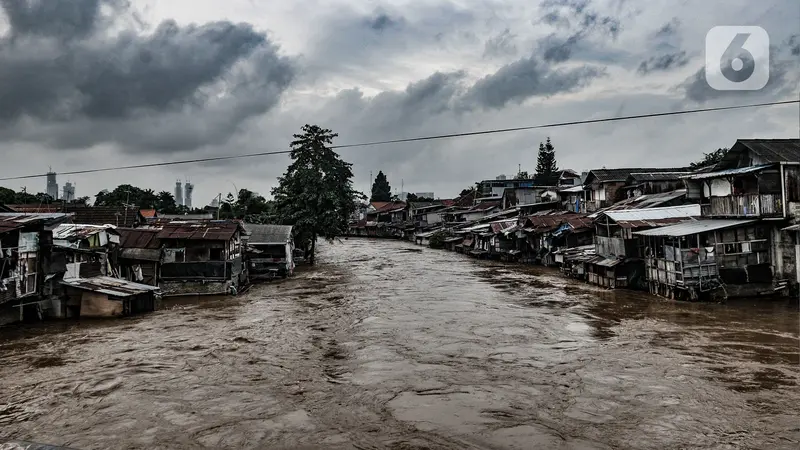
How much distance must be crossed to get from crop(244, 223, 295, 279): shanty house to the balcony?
2212 centimetres

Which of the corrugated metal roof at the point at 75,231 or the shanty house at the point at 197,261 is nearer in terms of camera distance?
the corrugated metal roof at the point at 75,231

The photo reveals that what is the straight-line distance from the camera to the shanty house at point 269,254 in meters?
30.4

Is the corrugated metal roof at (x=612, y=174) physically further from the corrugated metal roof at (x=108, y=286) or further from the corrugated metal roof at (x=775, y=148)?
the corrugated metal roof at (x=108, y=286)

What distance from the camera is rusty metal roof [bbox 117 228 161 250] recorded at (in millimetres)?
22656

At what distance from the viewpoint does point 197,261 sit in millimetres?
23391

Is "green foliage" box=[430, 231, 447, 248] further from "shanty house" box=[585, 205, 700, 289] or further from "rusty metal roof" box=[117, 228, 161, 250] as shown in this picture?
"rusty metal roof" box=[117, 228, 161, 250]

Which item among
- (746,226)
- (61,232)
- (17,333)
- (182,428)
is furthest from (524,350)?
(61,232)

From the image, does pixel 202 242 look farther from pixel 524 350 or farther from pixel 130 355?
pixel 524 350

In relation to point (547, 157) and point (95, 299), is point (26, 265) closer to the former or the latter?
point (95, 299)

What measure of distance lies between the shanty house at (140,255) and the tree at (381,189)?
82696 mm

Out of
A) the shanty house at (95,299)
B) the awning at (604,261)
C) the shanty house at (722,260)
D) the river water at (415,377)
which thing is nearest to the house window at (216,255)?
the river water at (415,377)

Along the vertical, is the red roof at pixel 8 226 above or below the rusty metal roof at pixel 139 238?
above

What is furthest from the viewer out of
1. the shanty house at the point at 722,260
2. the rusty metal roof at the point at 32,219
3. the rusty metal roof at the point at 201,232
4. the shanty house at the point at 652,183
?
the shanty house at the point at 652,183

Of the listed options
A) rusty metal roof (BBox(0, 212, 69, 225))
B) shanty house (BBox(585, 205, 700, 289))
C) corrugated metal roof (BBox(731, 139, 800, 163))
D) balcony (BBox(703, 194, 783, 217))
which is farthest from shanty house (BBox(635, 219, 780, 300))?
rusty metal roof (BBox(0, 212, 69, 225))
